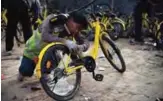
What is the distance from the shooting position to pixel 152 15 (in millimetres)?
10180

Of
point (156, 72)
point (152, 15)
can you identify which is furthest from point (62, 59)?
point (152, 15)

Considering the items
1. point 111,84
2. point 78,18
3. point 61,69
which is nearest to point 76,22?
point 78,18

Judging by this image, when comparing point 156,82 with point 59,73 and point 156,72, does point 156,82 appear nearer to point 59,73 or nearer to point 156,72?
point 156,72

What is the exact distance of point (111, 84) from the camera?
5.36 meters

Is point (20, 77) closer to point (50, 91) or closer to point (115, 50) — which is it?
point (50, 91)

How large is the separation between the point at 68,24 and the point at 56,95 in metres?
1.01

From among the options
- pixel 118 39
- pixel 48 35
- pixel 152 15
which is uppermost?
pixel 48 35

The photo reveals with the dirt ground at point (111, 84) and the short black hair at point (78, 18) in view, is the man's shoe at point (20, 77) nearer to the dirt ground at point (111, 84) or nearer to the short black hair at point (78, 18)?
the dirt ground at point (111, 84)

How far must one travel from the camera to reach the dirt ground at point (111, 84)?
4723 mm

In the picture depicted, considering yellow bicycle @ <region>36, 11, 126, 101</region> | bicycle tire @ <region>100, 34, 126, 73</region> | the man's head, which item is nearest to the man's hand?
yellow bicycle @ <region>36, 11, 126, 101</region>

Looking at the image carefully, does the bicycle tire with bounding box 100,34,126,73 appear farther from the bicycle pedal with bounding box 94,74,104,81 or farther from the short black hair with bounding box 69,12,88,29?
the short black hair with bounding box 69,12,88,29

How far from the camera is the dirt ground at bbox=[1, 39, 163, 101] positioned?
472 cm

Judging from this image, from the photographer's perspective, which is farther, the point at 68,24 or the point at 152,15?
the point at 152,15

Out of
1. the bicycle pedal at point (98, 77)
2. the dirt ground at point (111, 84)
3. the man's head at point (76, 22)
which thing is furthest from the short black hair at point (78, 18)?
the dirt ground at point (111, 84)
